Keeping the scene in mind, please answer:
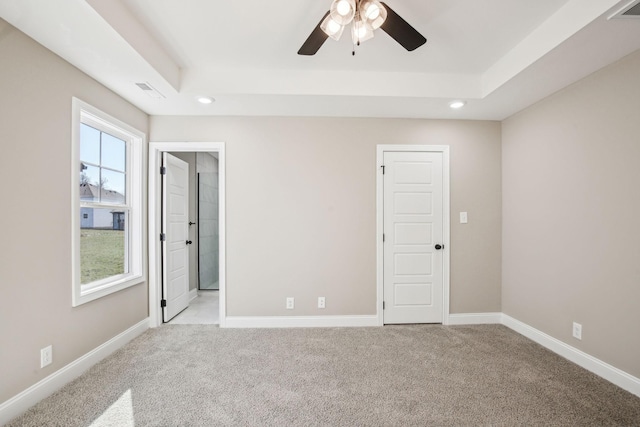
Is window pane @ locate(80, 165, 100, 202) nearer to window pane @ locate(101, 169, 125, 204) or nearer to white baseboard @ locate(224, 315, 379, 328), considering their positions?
window pane @ locate(101, 169, 125, 204)

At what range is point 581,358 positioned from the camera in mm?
2346

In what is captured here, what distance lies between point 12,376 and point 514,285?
4.41 meters

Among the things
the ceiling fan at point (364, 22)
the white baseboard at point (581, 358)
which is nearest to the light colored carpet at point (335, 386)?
the white baseboard at point (581, 358)

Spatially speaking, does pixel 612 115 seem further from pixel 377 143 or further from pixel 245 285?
pixel 245 285

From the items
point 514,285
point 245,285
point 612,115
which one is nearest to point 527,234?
point 514,285

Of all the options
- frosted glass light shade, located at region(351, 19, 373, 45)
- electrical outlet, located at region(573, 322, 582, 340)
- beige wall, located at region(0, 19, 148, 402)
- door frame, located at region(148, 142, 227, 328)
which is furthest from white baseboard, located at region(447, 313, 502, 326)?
beige wall, located at region(0, 19, 148, 402)

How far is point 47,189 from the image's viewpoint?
1967 mm

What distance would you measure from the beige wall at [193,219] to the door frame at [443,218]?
3.00 meters

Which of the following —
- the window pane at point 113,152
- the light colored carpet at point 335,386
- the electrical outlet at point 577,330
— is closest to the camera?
the light colored carpet at point 335,386

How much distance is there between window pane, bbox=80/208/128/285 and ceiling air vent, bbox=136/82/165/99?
1.20 meters

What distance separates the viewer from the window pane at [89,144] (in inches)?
94.4

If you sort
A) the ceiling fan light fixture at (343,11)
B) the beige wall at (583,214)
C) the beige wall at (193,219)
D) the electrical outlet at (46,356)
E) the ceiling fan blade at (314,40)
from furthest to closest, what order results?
the beige wall at (193,219), the beige wall at (583,214), the electrical outlet at (46,356), the ceiling fan blade at (314,40), the ceiling fan light fixture at (343,11)

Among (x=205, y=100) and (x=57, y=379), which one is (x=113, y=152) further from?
(x=57, y=379)

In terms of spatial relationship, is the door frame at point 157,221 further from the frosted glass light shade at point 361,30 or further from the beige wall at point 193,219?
the frosted glass light shade at point 361,30
